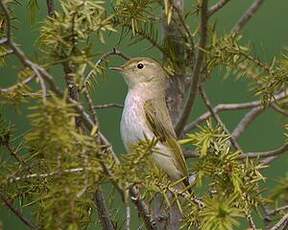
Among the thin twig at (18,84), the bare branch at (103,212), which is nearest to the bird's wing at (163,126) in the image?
the bare branch at (103,212)

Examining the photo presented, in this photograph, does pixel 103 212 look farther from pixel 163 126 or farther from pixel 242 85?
pixel 242 85

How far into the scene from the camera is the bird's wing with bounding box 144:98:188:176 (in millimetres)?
1270

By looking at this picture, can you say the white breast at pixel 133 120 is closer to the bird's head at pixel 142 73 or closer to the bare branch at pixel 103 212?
the bird's head at pixel 142 73

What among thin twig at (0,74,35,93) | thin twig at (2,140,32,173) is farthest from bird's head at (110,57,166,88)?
thin twig at (0,74,35,93)

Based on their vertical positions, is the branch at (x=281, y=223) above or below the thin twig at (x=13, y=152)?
below

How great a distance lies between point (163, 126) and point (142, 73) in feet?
1.02

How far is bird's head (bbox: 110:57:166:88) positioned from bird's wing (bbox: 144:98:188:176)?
8cm

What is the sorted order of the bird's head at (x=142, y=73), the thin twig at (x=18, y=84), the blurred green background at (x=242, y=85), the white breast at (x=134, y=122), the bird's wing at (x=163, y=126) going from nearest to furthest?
the thin twig at (x=18, y=84)
the bird's wing at (x=163, y=126)
the white breast at (x=134, y=122)
the bird's head at (x=142, y=73)
the blurred green background at (x=242, y=85)

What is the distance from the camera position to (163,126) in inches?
55.2

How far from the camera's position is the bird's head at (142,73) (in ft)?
5.31

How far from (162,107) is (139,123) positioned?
6 cm

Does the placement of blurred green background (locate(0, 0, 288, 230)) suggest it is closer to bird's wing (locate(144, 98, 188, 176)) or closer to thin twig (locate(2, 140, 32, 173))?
bird's wing (locate(144, 98, 188, 176))

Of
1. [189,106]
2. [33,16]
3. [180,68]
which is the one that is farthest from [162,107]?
[33,16]

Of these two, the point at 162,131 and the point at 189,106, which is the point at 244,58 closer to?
the point at 189,106
